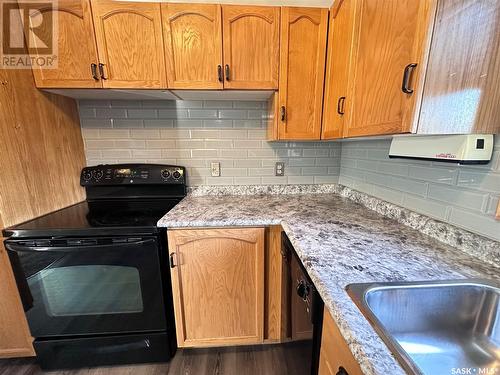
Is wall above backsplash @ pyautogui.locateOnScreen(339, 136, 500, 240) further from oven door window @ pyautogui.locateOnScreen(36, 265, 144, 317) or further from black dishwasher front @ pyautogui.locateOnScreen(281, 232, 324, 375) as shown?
oven door window @ pyautogui.locateOnScreen(36, 265, 144, 317)

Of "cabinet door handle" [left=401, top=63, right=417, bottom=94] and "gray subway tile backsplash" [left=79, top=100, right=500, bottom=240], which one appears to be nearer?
"cabinet door handle" [left=401, top=63, right=417, bottom=94]

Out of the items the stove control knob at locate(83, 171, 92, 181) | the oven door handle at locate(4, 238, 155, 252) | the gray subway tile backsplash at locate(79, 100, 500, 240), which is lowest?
the oven door handle at locate(4, 238, 155, 252)

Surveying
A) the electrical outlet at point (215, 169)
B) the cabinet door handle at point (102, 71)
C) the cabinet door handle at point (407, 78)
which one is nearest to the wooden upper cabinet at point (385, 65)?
the cabinet door handle at point (407, 78)

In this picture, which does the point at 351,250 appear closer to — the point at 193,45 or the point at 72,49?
the point at 193,45

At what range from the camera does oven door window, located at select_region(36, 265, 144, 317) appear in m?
1.19

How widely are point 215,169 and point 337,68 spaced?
109cm

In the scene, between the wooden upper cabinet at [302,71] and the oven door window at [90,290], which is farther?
the wooden upper cabinet at [302,71]

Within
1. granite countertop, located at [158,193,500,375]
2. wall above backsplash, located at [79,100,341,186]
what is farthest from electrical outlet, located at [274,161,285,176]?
granite countertop, located at [158,193,500,375]

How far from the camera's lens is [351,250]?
33.2 inches

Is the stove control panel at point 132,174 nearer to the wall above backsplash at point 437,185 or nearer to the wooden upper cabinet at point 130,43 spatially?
the wooden upper cabinet at point 130,43

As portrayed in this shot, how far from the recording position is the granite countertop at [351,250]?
0.50 metres
